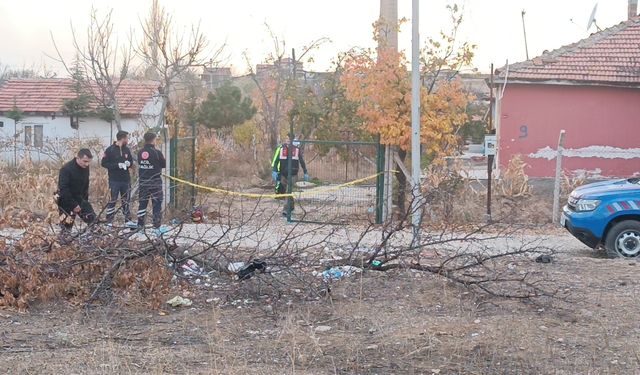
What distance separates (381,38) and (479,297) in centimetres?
756

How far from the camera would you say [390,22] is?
53.2ft

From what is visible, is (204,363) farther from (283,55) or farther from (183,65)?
(283,55)

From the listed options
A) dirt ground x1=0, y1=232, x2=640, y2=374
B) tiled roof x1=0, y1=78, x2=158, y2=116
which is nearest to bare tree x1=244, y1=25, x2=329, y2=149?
tiled roof x1=0, y1=78, x2=158, y2=116

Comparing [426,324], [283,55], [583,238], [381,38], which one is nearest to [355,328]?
[426,324]

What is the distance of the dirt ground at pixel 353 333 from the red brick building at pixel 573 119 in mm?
10713

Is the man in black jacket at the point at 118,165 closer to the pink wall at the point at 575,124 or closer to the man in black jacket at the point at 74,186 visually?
the man in black jacket at the point at 74,186

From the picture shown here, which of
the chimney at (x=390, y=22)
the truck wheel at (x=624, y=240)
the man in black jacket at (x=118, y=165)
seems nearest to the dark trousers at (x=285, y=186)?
the man in black jacket at (x=118, y=165)

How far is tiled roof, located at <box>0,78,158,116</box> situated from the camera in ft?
108

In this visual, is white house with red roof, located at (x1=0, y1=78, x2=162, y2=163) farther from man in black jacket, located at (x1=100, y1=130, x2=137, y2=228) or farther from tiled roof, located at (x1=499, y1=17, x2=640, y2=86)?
man in black jacket, located at (x1=100, y1=130, x2=137, y2=228)

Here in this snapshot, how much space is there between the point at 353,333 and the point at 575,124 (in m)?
14.0

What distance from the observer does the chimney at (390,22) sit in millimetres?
15690

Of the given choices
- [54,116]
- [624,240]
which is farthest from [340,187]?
[54,116]

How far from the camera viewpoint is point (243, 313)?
8289 mm

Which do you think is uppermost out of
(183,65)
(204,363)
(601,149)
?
(183,65)
